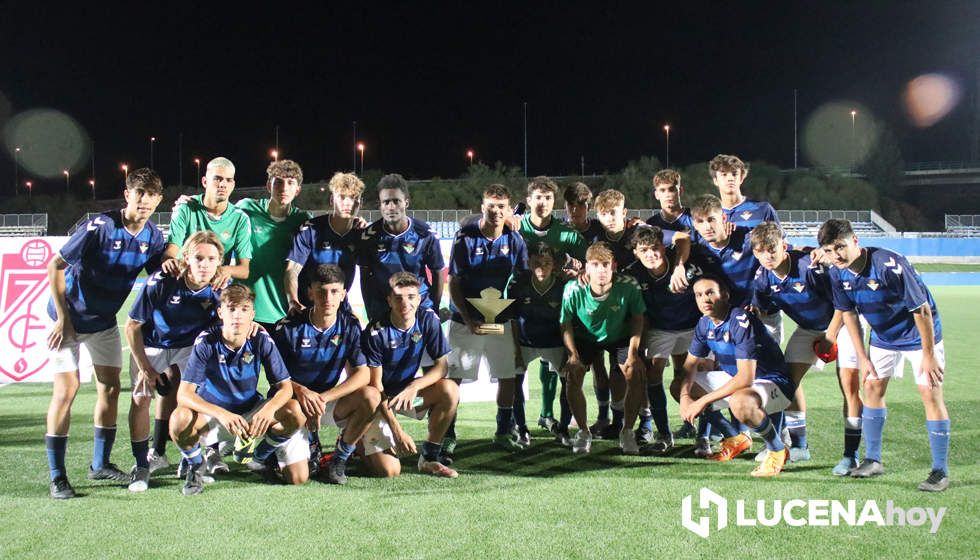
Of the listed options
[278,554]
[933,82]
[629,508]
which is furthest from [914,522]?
[933,82]

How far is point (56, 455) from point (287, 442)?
1.27 meters

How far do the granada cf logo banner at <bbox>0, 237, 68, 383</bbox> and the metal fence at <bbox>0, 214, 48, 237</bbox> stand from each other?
1067 inches

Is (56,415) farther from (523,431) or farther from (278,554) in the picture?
(523,431)

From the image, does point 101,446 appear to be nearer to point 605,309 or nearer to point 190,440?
point 190,440

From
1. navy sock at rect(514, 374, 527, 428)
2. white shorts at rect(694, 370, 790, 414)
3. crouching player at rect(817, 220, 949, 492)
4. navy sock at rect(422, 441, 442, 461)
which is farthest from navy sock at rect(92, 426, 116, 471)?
crouching player at rect(817, 220, 949, 492)

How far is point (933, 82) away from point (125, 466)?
2945 inches

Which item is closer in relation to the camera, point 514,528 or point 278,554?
point 278,554

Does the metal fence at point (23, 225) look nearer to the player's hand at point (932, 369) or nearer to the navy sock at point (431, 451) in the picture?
the navy sock at point (431, 451)

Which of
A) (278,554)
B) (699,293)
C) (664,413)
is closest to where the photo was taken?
(278,554)

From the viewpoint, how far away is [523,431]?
224 inches

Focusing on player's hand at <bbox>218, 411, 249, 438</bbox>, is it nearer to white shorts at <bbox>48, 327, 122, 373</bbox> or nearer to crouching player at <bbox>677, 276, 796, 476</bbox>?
white shorts at <bbox>48, 327, 122, 373</bbox>

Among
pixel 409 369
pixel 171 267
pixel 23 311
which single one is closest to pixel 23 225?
pixel 23 311

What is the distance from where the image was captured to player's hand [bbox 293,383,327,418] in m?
4.64

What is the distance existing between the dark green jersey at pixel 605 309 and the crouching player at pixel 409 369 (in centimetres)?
107
